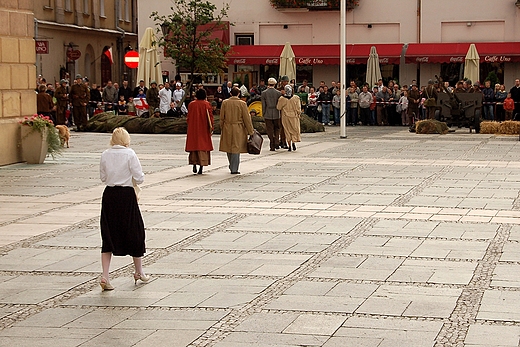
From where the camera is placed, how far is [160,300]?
8.08 metres

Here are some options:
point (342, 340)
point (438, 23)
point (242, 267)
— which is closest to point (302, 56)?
point (438, 23)

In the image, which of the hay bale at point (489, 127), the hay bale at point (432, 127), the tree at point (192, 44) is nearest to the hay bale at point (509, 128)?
the hay bale at point (489, 127)

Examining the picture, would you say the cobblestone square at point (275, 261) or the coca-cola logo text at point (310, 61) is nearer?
the cobblestone square at point (275, 261)

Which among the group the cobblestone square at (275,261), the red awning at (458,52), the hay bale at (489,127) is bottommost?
the cobblestone square at (275,261)

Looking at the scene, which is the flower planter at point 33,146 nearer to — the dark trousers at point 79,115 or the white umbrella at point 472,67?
the dark trousers at point 79,115

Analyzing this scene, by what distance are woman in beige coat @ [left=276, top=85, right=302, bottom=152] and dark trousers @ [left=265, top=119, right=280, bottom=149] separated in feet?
0.78

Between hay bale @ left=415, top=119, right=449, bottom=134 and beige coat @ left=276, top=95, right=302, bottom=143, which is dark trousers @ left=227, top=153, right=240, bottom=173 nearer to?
beige coat @ left=276, top=95, right=302, bottom=143

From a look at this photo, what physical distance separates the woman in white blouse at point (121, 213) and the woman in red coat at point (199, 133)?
30.3 feet

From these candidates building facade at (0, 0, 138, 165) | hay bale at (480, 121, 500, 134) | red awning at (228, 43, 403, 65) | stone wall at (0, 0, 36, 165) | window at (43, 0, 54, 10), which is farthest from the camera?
window at (43, 0, 54, 10)

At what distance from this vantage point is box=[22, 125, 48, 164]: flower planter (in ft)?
66.9

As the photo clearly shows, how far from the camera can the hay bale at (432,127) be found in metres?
30.2

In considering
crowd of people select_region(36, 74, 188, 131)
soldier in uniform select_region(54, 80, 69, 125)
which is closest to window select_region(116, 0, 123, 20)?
crowd of people select_region(36, 74, 188, 131)

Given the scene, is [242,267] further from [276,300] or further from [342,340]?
[342,340]

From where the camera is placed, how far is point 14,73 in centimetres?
2056
